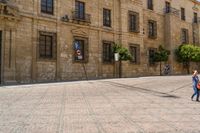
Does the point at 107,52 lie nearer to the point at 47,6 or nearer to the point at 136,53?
the point at 136,53

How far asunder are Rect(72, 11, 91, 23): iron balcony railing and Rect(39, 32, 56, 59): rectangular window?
2769 mm

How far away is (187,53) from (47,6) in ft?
63.7

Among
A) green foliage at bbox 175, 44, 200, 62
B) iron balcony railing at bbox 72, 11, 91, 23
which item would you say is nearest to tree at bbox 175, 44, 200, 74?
green foliage at bbox 175, 44, 200, 62

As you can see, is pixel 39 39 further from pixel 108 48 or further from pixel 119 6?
pixel 119 6

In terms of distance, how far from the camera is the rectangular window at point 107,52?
2533cm

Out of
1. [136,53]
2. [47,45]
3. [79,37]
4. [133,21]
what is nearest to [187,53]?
[136,53]

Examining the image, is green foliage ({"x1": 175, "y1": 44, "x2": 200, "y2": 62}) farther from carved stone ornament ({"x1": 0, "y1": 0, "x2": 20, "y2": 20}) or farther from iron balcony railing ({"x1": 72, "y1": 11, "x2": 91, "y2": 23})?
carved stone ornament ({"x1": 0, "y1": 0, "x2": 20, "y2": 20})

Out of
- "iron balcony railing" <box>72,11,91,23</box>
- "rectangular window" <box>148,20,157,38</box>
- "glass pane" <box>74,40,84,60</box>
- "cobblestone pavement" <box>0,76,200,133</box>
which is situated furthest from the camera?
"rectangular window" <box>148,20,157,38</box>

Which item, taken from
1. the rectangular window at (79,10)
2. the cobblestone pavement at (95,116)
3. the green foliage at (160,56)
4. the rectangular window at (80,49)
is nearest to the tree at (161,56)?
the green foliage at (160,56)

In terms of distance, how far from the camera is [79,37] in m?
23.1

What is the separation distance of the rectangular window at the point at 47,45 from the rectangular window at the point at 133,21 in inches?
397

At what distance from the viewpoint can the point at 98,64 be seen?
24375mm

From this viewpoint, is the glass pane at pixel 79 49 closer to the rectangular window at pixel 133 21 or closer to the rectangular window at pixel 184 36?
the rectangular window at pixel 133 21

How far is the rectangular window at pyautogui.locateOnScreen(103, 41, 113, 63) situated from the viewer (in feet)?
83.1
